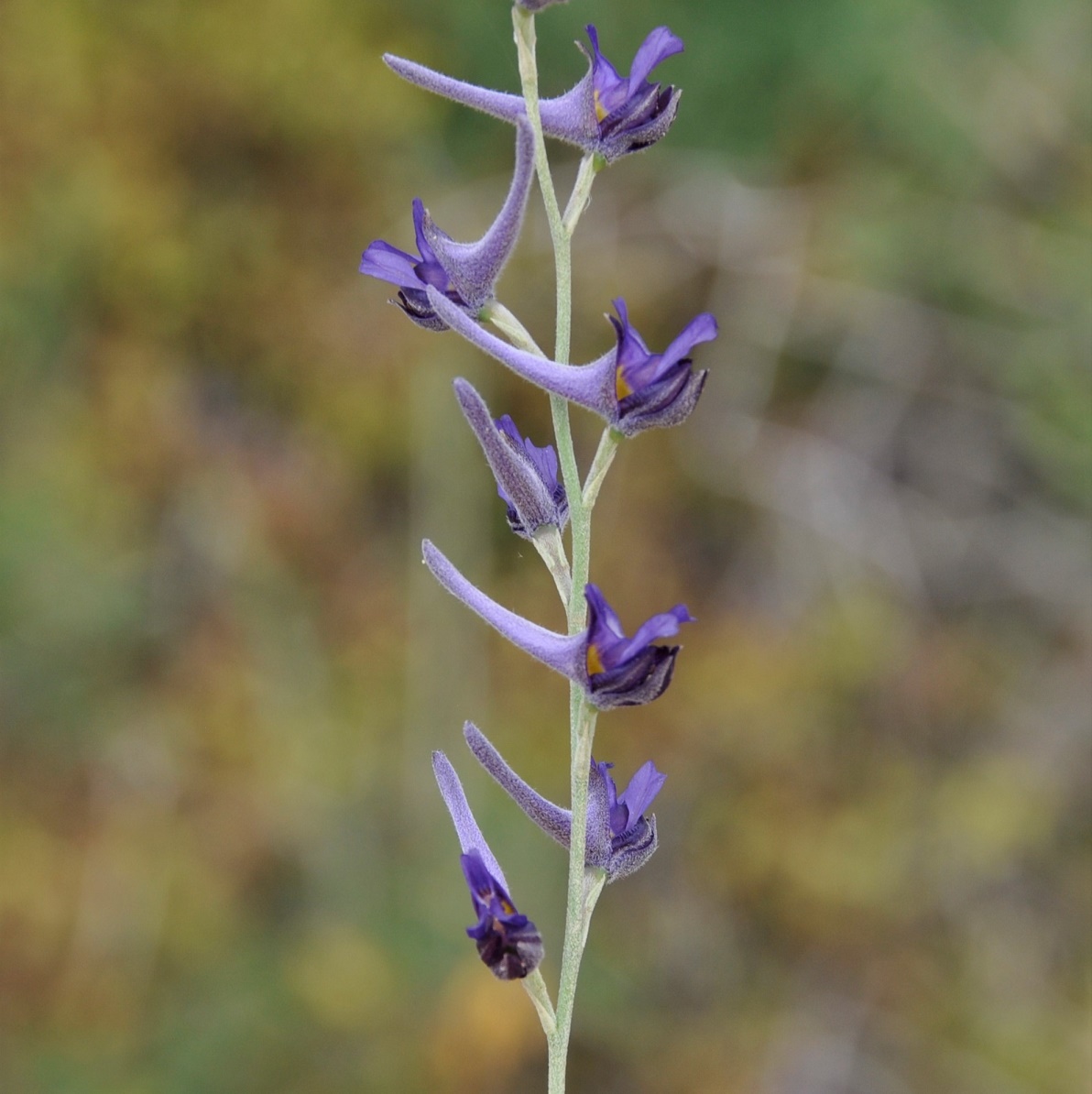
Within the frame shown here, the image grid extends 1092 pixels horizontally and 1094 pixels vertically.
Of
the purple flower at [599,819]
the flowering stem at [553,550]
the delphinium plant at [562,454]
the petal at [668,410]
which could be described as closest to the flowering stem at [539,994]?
the delphinium plant at [562,454]

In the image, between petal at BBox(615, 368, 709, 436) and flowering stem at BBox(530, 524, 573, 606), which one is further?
flowering stem at BBox(530, 524, 573, 606)

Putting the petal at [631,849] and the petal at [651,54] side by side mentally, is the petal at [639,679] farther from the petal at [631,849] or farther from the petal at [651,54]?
the petal at [651,54]

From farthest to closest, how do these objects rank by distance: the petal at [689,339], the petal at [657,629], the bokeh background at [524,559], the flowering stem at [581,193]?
the bokeh background at [524,559] → the flowering stem at [581,193] → the petal at [689,339] → the petal at [657,629]

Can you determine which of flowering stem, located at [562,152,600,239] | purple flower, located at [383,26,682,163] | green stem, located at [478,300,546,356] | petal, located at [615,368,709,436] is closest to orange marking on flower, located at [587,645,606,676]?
petal, located at [615,368,709,436]

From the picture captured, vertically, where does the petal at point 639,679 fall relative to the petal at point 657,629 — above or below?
below

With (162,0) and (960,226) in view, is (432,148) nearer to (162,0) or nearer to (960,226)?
(162,0)

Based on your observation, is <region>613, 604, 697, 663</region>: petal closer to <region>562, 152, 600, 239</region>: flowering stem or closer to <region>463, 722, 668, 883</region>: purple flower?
<region>463, 722, 668, 883</region>: purple flower

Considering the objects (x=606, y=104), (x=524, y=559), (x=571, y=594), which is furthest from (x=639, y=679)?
(x=524, y=559)
